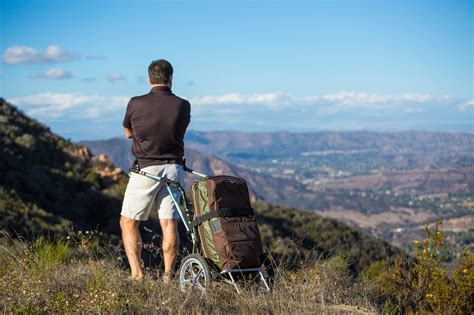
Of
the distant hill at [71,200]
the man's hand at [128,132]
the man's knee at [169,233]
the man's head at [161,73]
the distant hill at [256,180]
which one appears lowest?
the distant hill at [256,180]

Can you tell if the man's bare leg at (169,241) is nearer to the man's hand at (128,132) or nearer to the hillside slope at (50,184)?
the man's hand at (128,132)

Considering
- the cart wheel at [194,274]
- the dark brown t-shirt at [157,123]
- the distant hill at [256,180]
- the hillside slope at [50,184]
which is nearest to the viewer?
the cart wheel at [194,274]

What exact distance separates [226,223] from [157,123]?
1251 millimetres

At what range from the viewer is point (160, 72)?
612 centimetres

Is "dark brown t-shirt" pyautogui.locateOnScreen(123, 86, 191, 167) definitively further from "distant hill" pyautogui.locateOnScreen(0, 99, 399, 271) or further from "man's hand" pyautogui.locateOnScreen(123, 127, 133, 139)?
"distant hill" pyautogui.locateOnScreen(0, 99, 399, 271)

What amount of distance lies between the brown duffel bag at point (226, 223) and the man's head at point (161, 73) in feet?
3.64

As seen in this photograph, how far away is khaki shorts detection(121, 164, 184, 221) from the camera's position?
243 inches

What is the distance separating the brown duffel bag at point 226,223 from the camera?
18.1ft

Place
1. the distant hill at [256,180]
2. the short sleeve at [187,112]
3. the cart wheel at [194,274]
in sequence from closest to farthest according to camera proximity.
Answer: the cart wheel at [194,274], the short sleeve at [187,112], the distant hill at [256,180]

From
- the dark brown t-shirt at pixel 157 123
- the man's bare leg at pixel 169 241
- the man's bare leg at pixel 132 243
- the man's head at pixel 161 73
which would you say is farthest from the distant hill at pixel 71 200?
the man's head at pixel 161 73

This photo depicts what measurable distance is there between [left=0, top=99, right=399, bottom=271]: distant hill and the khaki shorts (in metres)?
6.48

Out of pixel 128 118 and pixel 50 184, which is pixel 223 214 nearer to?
pixel 128 118

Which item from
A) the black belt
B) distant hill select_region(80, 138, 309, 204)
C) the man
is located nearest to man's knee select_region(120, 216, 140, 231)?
the man

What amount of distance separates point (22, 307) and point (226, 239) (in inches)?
Answer: 70.7
